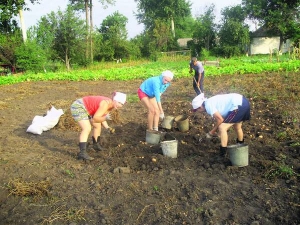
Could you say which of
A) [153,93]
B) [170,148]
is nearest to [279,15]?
[153,93]

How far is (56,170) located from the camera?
4.28m

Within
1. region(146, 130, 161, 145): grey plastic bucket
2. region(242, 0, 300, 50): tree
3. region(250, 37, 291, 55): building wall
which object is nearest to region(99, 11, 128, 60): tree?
region(242, 0, 300, 50): tree

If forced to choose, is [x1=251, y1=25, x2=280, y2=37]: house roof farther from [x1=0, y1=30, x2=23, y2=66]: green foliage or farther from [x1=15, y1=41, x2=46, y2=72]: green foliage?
[x1=0, y1=30, x2=23, y2=66]: green foliage

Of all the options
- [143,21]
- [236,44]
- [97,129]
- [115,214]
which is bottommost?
[115,214]

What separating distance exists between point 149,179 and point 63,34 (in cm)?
2385

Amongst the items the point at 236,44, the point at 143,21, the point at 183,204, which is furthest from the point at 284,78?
the point at 143,21

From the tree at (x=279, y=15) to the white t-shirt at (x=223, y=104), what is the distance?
110ft

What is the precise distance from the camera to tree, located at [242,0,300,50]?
33.6 m

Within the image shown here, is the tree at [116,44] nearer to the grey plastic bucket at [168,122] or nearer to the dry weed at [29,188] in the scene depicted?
the grey plastic bucket at [168,122]

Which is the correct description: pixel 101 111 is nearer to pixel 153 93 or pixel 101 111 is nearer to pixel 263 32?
pixel 153 93

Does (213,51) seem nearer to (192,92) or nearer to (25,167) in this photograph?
(192,92)

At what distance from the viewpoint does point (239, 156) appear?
406cm

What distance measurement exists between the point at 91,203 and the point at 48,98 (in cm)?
889

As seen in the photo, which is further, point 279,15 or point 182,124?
point 279,15
